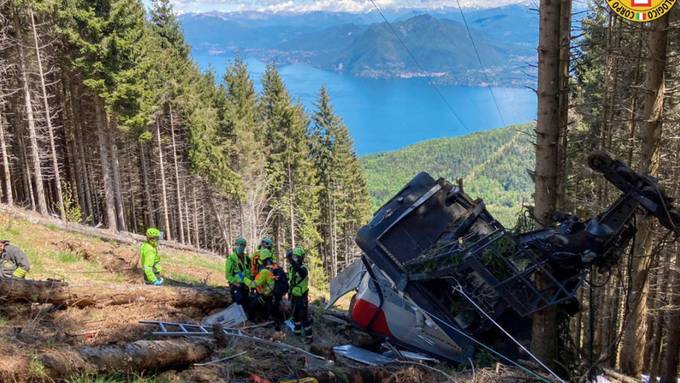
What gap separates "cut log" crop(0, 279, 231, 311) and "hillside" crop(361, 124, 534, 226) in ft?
435

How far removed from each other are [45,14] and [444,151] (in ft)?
486

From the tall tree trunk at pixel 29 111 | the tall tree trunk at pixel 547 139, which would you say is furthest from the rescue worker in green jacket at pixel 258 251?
the tall tree trunk at pixel 29 111

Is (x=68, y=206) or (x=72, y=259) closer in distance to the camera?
(x=72, y=259)

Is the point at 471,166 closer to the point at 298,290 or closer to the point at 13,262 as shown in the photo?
the point at 298,290

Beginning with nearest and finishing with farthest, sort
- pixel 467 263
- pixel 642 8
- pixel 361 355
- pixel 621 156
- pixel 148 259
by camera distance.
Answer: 1. pixel 467 263
2. pixel 361 355
3. pixel 642 8
4. pixel 148 259
5. pixel 621 156

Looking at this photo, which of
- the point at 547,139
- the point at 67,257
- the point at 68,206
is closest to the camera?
the point at 547,139

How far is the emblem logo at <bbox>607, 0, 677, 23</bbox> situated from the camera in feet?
27.7

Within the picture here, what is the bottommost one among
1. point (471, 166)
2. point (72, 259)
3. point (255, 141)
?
point (471, 166)

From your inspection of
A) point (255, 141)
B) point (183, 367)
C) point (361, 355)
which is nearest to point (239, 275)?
point (361, 355)

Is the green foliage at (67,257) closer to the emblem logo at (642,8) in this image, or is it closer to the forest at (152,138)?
the forest at (152,138)

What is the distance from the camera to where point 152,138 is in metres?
35.3

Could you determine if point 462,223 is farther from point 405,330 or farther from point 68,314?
point 68,314

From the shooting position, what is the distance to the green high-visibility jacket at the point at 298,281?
9.39 m

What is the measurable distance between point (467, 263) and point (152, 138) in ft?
107
